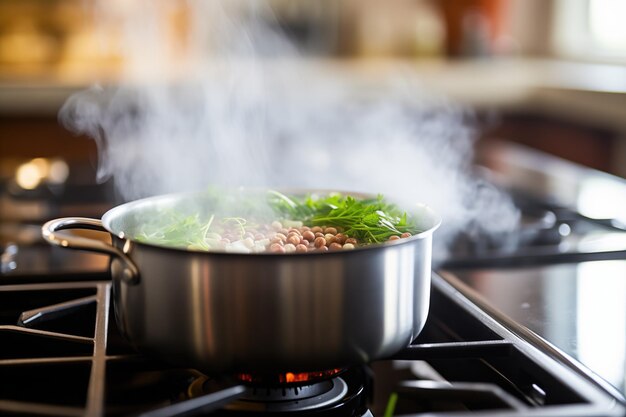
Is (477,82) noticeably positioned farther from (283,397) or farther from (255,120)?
(283,397)

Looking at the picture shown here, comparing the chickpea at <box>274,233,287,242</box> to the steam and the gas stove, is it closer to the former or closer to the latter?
the gas stove

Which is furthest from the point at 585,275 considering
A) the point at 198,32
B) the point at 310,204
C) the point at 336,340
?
the point at 198,32

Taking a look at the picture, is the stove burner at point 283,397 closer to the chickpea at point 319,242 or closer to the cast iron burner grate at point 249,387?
the cast iron burner grate at point 249,387

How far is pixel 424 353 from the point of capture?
0.80m

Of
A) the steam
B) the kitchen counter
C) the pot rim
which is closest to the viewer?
the pot rim

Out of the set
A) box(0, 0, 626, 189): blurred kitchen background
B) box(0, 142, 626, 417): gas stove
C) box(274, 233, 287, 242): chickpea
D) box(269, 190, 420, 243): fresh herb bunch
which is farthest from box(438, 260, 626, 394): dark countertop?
box(0, 0, 626, 189): blurred kitchen background

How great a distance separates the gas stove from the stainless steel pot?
1.9 inches

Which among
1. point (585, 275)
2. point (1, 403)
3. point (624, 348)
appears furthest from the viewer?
point (585, 275)

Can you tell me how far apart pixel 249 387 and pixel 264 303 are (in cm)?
14

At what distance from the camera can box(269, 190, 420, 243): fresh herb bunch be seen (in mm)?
837

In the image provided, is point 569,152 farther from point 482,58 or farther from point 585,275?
point 585,275

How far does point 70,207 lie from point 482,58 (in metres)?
2.66

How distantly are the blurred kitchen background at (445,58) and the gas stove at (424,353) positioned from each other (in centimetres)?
177

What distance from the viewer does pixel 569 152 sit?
3137mm
